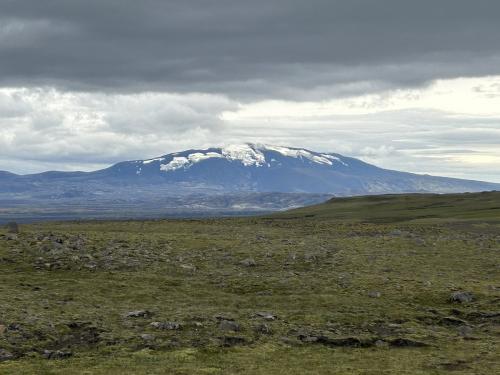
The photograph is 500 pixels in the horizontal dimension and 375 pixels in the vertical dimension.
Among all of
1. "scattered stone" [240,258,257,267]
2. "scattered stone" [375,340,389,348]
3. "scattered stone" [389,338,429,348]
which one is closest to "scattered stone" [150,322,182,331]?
"scattered stone" [375,340,389,348]

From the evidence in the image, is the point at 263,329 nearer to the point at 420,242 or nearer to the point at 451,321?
the point at 451,321

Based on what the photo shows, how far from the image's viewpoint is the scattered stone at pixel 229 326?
2524 cm

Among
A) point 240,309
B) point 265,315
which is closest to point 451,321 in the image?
point 265,315

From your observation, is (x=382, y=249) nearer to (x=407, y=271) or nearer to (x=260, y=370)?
(x=407, y=271)

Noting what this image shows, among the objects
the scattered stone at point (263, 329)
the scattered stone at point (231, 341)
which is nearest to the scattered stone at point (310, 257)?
the scattered stone at point (263, 329)

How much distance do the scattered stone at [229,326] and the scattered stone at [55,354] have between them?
6.76 m

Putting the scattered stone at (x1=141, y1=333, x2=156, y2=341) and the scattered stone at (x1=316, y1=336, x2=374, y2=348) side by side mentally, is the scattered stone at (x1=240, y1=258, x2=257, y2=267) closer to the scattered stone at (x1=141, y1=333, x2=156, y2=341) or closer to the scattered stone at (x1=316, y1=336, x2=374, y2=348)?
the scattered stone at (x1=316, y1=336, x2=374, y2=348)

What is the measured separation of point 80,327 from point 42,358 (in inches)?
134

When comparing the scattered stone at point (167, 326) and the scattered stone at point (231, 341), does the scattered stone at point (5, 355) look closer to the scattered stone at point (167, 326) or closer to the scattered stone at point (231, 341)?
the scattered stone at point (167, 326)

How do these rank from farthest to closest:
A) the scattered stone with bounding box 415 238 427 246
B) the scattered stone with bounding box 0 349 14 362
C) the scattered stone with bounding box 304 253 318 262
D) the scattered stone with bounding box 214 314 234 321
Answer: the scattered stone with bounding box 415 238 427 246, the scattered stone with bounding box 304 253 318 262, the scattered stone with bounding box 214 314 234 321, the scattered stone with bounding box 0 349 14 362

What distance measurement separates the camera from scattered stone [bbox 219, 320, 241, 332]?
25.2 meters

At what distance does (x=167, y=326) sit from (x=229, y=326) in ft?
9.09

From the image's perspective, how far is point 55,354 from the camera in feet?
69.9

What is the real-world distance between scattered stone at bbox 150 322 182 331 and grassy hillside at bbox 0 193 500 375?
50 mm
